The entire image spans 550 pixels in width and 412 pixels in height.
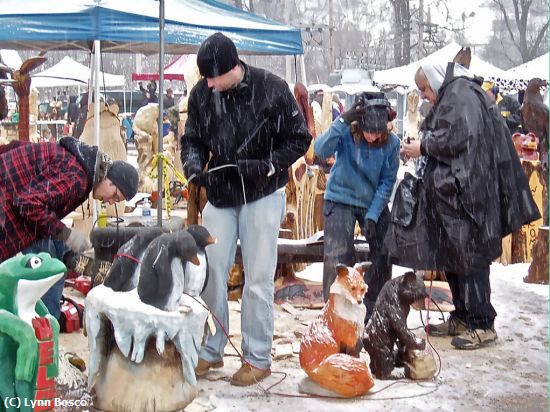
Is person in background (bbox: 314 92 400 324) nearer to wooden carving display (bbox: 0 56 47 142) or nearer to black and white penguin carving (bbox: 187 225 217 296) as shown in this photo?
black and white penguin carving (bbox: 187 225 217 296)

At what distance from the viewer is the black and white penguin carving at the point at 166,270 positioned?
3.52 metres

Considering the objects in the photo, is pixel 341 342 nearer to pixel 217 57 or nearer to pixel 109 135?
pixel 217 57

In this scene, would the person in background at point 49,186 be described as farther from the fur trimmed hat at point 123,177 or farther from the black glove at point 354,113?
the black glove at point 354,113

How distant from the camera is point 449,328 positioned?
5.43 meters

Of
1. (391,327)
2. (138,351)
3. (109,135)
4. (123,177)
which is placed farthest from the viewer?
(109,135)

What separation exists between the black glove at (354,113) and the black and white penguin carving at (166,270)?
193 centimetres

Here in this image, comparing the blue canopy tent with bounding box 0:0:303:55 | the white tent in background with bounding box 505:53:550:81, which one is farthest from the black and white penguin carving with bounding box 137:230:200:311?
the white tent in background with bounding box 505:53:550:81

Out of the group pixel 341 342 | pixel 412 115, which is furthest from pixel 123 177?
pixel 412 115

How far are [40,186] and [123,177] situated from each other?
39 centimetres

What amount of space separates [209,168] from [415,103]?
1481 centimetres

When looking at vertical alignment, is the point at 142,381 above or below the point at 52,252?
below

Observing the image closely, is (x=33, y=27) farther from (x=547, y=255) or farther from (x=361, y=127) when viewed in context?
(x=547, y=255)

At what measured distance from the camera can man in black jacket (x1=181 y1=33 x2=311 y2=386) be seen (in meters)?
4.25

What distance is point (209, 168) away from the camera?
14.8ft
